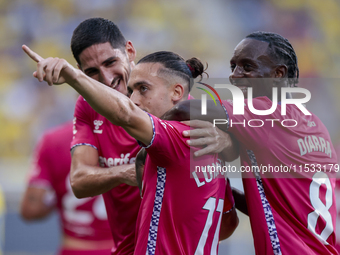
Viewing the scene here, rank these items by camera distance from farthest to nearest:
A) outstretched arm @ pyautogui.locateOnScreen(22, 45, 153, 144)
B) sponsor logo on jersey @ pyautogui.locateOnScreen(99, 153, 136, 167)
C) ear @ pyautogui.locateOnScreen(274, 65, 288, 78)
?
sponsor logo on jersey @ pyautogui.locateOnScreen(99, 153, 136, 167)
ear @ pyautogui.locateOnScreen(274, 65, 288, 78)
outstretched arm @ pyautogui.locateOnScreen(22, 45, 153, 144)

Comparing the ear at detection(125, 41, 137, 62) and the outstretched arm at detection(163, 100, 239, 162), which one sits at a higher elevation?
the ear at detection(125, 41, 137, 62)

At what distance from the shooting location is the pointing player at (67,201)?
11.6ft

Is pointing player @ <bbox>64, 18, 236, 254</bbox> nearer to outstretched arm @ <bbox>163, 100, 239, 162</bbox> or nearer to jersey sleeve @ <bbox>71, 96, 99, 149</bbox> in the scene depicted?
jersey sleeve @ <bbox>71, 96, 99, 149</bbox>

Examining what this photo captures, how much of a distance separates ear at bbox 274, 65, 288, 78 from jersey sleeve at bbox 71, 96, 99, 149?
114 cm

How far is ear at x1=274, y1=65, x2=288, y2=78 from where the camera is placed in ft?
7.32

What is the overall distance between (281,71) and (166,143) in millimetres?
903

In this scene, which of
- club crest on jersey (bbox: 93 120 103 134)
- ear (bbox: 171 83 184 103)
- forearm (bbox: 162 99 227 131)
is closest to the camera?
forearm (bbox: 162 99 227 131)

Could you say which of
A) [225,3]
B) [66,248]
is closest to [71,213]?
[66,248]

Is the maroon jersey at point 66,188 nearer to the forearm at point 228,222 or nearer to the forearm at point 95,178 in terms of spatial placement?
the forearm at point 95,178

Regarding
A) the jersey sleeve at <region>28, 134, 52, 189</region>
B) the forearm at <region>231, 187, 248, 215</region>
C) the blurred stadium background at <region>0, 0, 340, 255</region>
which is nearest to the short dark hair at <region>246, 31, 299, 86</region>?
the forearm at <region>231, 187, 248, 215</region>

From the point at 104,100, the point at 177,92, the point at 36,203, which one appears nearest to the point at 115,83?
→ the point at 177,92

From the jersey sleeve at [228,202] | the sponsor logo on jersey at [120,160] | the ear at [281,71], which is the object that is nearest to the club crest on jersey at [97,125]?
the sponsor logo on jersey at [120,160]

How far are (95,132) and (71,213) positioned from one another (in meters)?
1.28

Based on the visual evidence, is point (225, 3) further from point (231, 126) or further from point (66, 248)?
point (231, 126)
